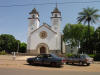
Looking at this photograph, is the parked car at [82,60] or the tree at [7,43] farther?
the tree at [7,43]

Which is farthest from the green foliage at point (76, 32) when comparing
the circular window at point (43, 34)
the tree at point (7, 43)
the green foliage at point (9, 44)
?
the tree at point (7, 43)

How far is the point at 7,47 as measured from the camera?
66.6m

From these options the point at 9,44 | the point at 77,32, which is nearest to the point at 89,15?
the point at 77,32

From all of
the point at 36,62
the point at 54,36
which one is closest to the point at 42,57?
the point at 36,62

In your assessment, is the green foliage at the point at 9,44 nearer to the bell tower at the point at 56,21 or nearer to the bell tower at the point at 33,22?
the bell tower at the point at 33,22

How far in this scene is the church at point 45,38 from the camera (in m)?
42.6

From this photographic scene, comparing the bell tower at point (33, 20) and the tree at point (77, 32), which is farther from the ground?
the bell tower at point (33, 20)

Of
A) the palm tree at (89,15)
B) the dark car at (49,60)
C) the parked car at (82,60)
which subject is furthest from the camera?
the palm tree at (89,15)

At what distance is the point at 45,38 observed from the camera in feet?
142

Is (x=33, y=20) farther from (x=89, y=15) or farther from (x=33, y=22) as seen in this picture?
(x=89, y=15)

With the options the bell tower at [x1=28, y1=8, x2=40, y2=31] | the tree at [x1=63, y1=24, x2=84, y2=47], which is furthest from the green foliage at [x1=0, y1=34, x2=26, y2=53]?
the tree at [x1=63, y1=24, x2=84, y2=47]

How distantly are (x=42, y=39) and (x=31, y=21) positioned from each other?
306 inches

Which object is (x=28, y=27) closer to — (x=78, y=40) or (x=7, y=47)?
(x=78, y=40)

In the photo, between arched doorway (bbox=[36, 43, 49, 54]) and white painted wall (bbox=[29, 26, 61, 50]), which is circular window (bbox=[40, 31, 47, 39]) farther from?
arched doorway (bbox=[36, 43, 49, 54])
